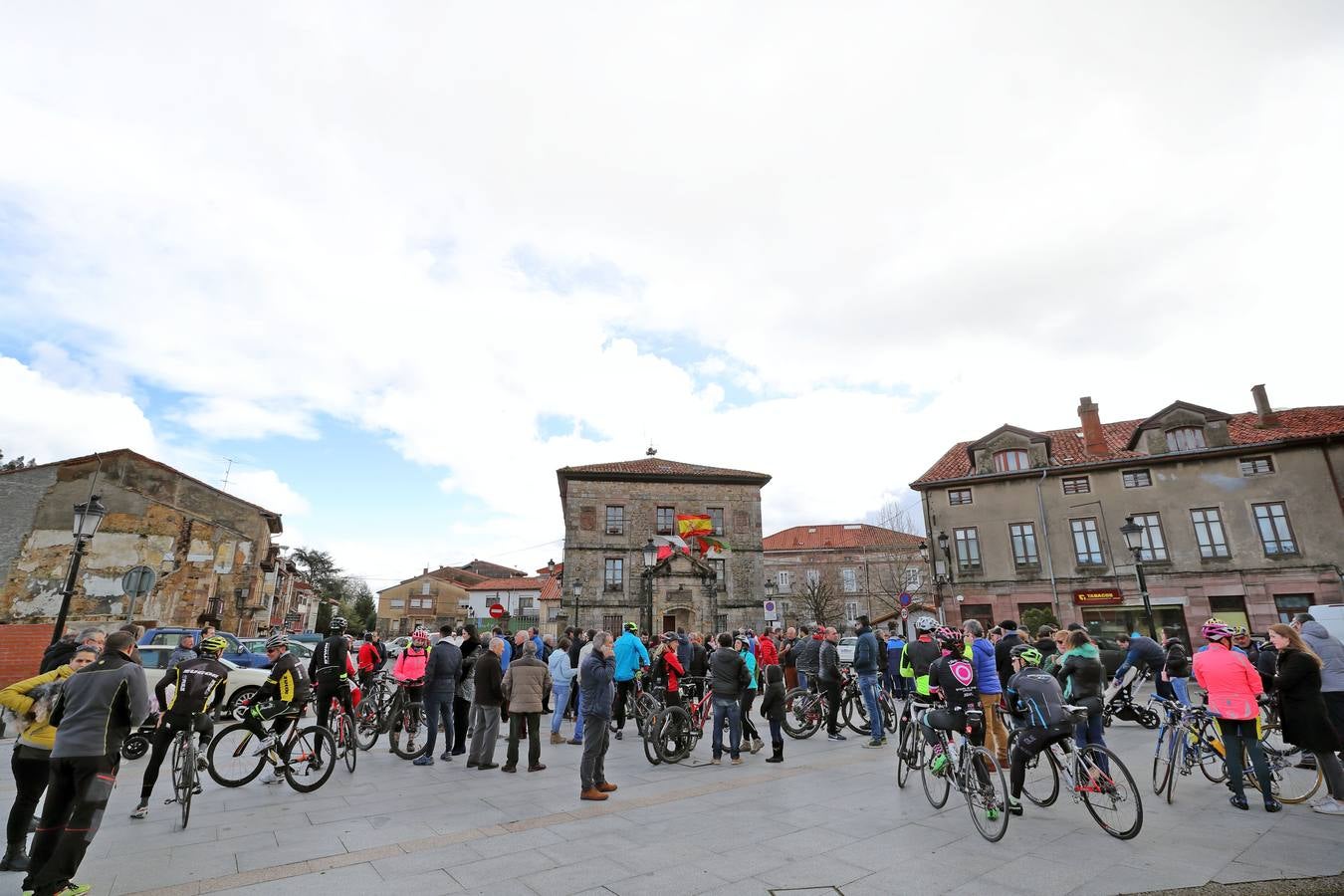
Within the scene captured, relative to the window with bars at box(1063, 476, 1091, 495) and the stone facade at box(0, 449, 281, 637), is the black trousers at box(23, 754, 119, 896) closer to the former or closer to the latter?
the stone facade at box(0, 449, 281, 637)

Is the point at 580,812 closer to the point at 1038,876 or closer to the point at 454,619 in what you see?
the point at 1038,876

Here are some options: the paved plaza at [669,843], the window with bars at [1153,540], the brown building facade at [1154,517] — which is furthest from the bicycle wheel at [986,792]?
the window with bars at [1153,540]

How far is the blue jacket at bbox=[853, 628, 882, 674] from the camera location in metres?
10.5

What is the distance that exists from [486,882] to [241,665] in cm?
1352

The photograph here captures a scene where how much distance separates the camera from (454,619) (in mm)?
68812

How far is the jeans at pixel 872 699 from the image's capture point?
10.6 metres

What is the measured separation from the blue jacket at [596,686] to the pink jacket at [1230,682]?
610 centimetres

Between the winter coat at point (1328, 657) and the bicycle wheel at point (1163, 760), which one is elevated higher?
→ the winter coat at point (1328, 657)

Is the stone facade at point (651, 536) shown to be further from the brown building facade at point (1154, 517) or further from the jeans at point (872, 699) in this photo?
the jeans at point (872, 699)

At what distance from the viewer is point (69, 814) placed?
4.58 meters

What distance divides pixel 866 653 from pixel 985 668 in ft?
9.93

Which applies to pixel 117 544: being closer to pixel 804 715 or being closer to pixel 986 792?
pixel 804 715

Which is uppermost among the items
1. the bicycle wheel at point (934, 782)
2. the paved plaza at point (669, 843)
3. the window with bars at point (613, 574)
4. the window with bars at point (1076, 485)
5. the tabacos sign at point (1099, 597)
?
the window with bars at point (1076, 485)

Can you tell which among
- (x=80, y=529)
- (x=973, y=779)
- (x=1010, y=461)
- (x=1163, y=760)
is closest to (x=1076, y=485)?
(x=1010, y=461)
